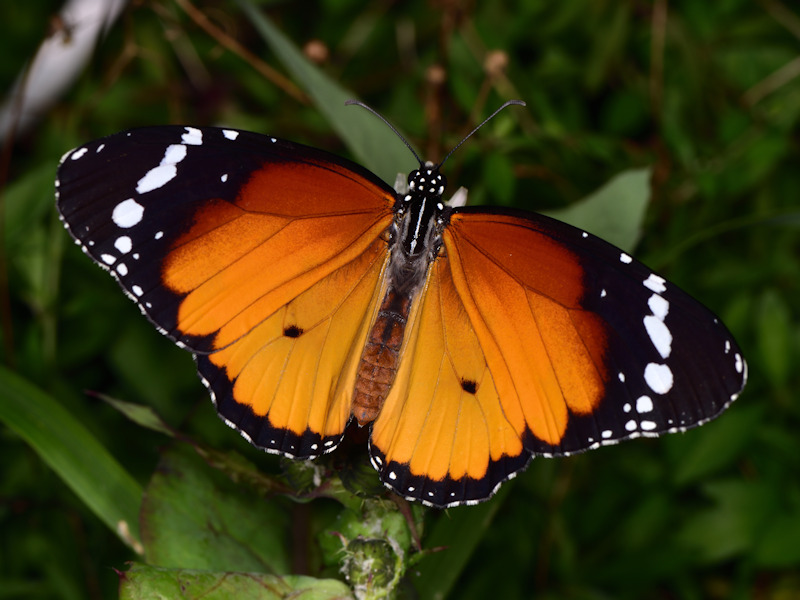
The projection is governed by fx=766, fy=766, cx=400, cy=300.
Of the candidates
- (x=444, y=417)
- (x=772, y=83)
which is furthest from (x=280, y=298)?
(x=772, y=83)

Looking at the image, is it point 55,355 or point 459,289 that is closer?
point 459,289

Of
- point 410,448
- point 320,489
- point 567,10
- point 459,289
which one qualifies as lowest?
point 320,489

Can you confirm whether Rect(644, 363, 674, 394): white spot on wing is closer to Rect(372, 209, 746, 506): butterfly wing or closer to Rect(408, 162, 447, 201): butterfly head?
Rect(372, 209, 746, 506): butterfly wing

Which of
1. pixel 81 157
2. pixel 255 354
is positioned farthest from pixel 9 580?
pixel 81 157

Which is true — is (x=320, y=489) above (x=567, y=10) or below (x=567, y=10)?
below

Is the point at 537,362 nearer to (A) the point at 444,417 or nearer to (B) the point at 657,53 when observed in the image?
(A) the point at 444,417

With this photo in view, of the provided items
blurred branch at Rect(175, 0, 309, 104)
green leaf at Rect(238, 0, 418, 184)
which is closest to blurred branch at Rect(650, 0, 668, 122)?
green leaf at Rect(238, 0, 418, 184)

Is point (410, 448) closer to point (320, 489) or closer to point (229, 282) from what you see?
point (320, 489)

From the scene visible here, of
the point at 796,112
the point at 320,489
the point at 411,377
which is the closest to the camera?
the point at 320,489
